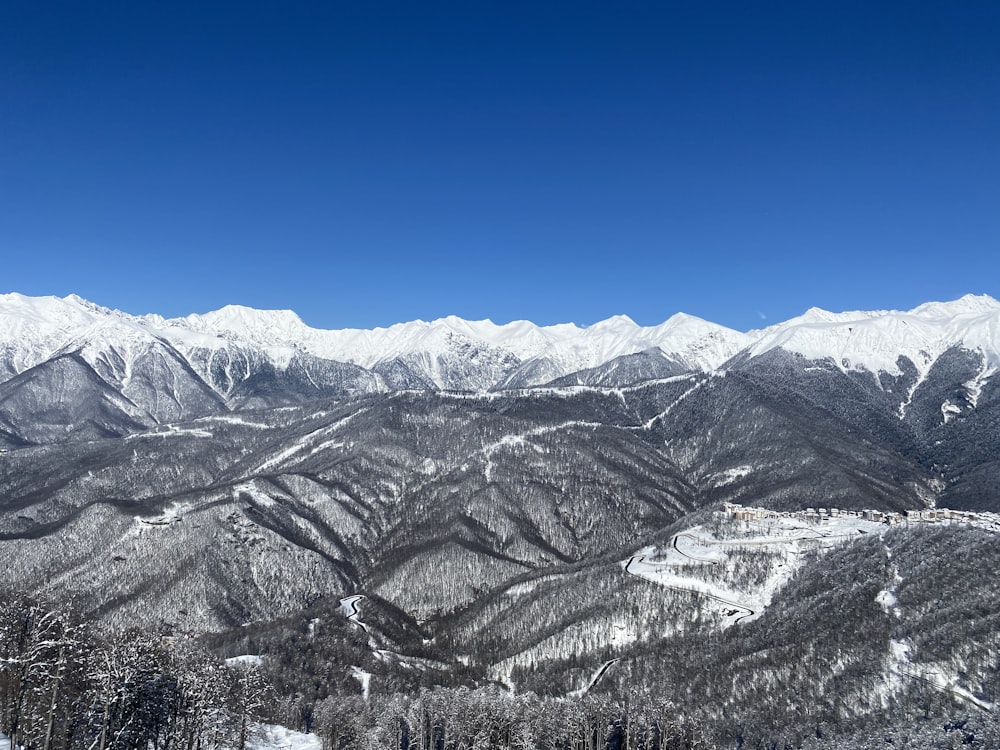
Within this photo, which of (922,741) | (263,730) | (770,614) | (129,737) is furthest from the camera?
(770,614)

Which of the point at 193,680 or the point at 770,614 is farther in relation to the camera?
the point at 770,614

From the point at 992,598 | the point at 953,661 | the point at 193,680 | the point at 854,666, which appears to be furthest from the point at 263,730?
the point at 992,598

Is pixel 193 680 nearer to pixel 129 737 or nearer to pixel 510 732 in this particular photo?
pixel 129 737

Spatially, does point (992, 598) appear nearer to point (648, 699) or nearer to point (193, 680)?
point (648, 699)

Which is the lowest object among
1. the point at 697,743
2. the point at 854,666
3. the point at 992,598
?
the point at 697,743

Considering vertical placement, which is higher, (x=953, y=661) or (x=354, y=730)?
(x=953, y=661)

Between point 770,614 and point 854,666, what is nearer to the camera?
point 854,666

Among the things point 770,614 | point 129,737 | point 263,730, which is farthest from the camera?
point 770,614

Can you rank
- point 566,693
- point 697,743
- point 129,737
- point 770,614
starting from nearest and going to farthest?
point 129,737 < point 697,743 < point 566,693 < point 770,614

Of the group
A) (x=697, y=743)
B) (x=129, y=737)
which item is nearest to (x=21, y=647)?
(x=129, y=737)
